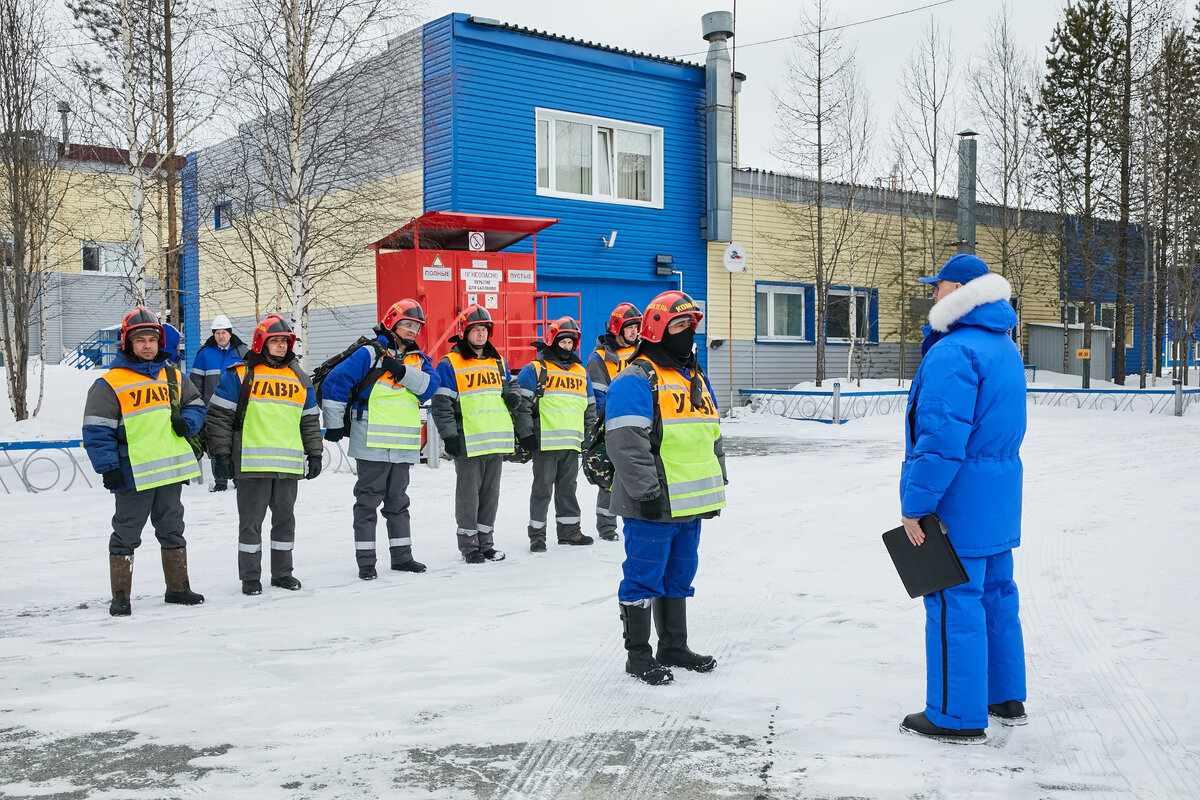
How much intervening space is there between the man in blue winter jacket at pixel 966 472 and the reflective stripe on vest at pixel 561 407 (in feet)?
15.9

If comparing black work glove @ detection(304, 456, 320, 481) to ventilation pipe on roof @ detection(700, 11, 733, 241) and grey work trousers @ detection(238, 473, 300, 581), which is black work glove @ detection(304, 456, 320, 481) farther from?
ventilation pipe on roof @ detection(700, 11, 733, 241)

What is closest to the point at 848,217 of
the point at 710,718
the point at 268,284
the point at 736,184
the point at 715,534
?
the point at 736,184

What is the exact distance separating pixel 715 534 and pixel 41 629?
5339 mm

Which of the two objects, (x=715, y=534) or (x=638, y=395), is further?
(x=715, y=534)

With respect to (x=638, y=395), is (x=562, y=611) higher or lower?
lower

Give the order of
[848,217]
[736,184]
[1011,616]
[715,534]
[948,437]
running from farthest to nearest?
[848,217] < [736,184] < [715,534] < [1011,616] < [948,437]

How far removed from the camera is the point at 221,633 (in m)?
5.98

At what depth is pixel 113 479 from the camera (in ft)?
21.0

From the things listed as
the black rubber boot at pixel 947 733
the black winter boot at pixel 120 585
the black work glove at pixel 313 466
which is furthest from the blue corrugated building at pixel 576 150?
the black rubber boot at pixel 947 733

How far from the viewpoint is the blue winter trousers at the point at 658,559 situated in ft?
16.4

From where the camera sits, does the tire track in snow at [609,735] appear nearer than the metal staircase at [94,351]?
Yes

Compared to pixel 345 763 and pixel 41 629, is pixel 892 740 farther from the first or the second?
pixel 41 629

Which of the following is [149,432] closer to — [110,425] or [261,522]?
[110,425]

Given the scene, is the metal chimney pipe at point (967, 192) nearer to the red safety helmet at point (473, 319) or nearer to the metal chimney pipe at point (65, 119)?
the metal chimney pipe at point (65, 119)
